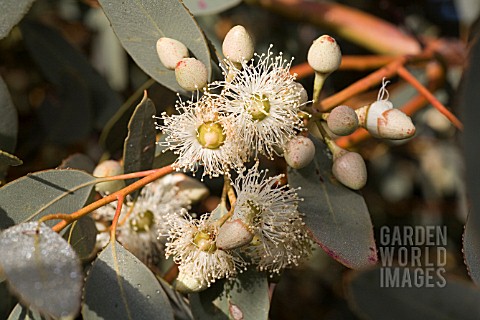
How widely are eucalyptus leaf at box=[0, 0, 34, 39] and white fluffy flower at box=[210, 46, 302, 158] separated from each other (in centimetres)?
37

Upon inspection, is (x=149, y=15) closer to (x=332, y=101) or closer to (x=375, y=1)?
(x=332, y=101)

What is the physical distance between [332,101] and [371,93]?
75 cm

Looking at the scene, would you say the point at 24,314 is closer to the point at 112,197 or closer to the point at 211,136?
the point at 112,197

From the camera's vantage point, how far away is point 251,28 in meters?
2.19

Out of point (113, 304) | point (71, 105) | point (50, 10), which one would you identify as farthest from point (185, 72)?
point (50, 10)

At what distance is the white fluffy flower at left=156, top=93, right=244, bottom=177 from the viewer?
3.43 ft

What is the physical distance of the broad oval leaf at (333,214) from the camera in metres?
Answer: 1.01

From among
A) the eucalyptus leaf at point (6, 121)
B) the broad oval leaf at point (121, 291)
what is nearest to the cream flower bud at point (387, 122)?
the broad oval leaf at point (121, 291)

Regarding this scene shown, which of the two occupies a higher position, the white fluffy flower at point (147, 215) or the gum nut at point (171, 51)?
the gum nut at point (171, 51)

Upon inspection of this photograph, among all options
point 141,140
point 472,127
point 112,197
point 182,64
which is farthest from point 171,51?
point 472,127

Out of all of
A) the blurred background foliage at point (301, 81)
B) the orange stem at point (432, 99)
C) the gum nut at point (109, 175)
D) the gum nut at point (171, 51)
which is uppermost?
the gum nut at point (171, 51)

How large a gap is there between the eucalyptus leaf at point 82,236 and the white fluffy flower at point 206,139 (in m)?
0.18

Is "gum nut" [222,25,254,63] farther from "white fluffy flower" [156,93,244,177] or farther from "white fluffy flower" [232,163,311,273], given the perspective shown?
"white fluffy flower" [232,163,311,273]

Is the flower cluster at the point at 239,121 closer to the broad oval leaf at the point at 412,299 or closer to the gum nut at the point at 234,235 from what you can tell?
the gum nut at the point at 234,235
